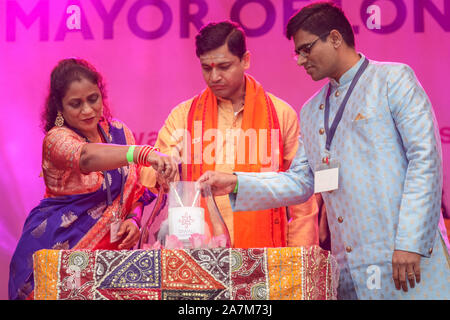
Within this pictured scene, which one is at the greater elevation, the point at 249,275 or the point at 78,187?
the point at 78,187

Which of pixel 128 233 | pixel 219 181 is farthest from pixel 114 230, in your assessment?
pixel 219 181

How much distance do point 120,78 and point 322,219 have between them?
1.35 meters

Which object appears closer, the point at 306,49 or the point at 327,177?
the point at 327,177

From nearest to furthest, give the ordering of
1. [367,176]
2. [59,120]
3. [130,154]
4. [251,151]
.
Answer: [367,176]
[130,154]
[59,120]
[251,151]

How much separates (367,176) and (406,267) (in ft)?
1.02

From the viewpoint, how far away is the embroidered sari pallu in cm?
150

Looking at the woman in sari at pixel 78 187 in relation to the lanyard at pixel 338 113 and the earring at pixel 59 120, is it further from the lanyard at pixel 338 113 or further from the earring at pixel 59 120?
the lanyard at pixel 338 113

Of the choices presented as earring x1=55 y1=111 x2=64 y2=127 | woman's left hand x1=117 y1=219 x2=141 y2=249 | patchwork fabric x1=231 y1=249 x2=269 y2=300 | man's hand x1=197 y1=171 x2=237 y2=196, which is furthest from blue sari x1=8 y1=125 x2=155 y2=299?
patchwork fabric x1=231 y1=249 x2=269 y2=300

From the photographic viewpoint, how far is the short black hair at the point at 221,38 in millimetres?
2977

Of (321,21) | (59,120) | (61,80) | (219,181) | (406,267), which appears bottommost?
(406,267)

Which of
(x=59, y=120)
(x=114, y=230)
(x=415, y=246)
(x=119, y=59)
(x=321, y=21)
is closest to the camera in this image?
(x=415, y=246)

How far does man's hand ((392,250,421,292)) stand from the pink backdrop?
1723 mm

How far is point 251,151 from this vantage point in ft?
9.73

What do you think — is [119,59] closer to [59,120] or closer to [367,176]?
[59,120]
